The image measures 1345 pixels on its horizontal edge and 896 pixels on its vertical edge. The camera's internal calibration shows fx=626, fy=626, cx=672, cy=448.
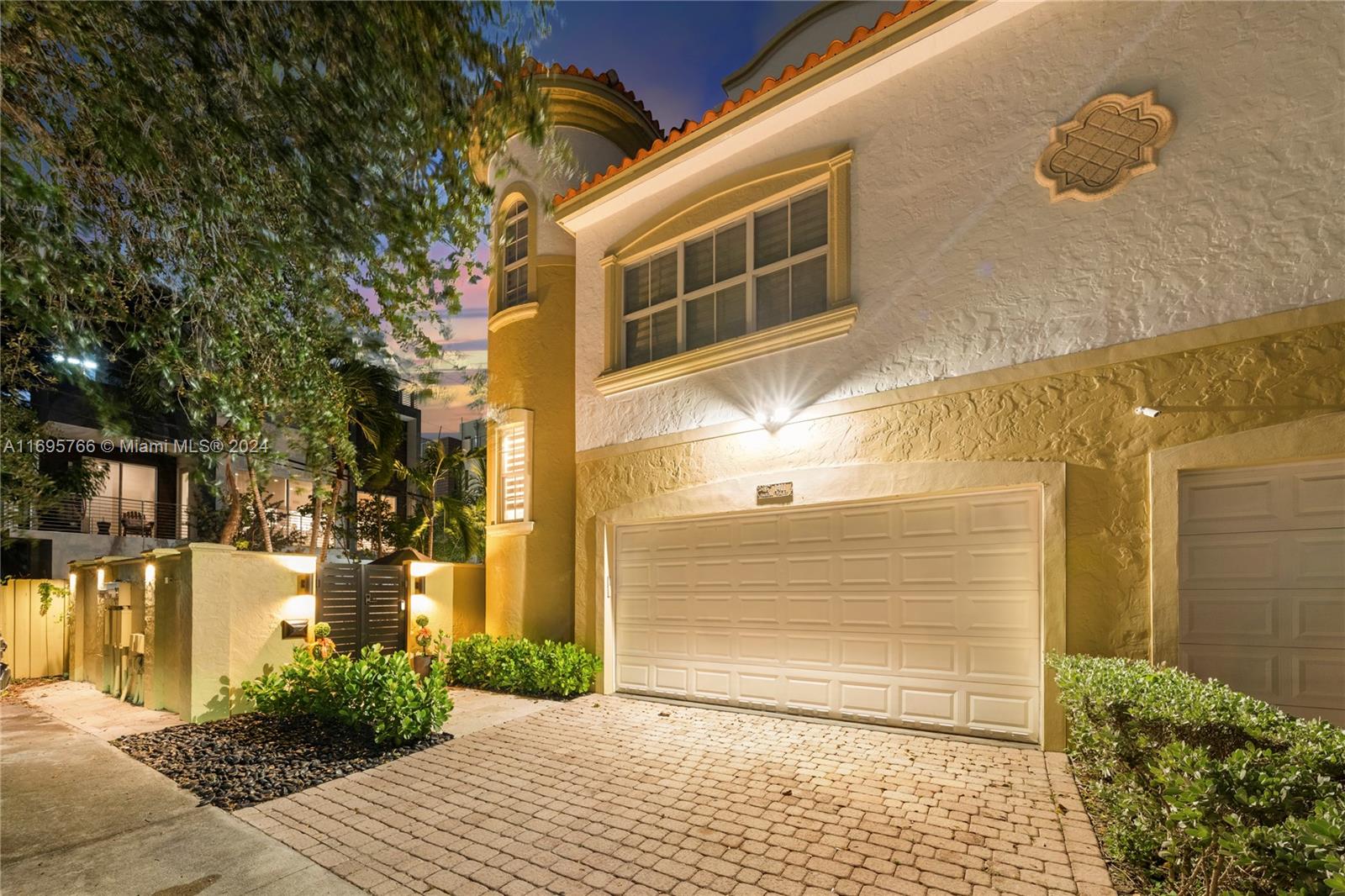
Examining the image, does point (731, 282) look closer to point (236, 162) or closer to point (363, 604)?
point (236, 162)

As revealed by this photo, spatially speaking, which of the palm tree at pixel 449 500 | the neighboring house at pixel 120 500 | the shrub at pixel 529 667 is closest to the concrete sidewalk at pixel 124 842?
the shrub at pixel 529 667

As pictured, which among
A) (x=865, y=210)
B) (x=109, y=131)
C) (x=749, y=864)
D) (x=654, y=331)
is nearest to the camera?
(x=109, y=131)

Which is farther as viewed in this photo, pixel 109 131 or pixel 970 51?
pixel 970 51

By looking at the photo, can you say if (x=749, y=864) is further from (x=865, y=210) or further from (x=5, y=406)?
(x=5, y=406)

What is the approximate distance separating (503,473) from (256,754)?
558cm

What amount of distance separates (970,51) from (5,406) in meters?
12.5

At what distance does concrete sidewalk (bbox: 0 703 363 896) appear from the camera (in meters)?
3.89

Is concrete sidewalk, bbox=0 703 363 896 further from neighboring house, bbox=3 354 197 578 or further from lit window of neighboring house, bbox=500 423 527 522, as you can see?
neighboring house, bbox=3 354 197 578

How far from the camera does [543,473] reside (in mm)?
10508

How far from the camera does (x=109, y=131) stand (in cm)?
334

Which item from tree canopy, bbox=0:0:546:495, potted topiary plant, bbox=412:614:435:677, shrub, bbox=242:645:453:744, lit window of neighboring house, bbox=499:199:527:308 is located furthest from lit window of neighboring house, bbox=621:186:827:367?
potted topiary plant, bbox=412:614:435:677

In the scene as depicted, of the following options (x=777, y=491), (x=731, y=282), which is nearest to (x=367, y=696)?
(x=777, y=491)

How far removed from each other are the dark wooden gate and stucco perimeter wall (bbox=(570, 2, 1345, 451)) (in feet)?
19.6

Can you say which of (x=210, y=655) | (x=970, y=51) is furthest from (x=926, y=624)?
(x=210, y=655)
